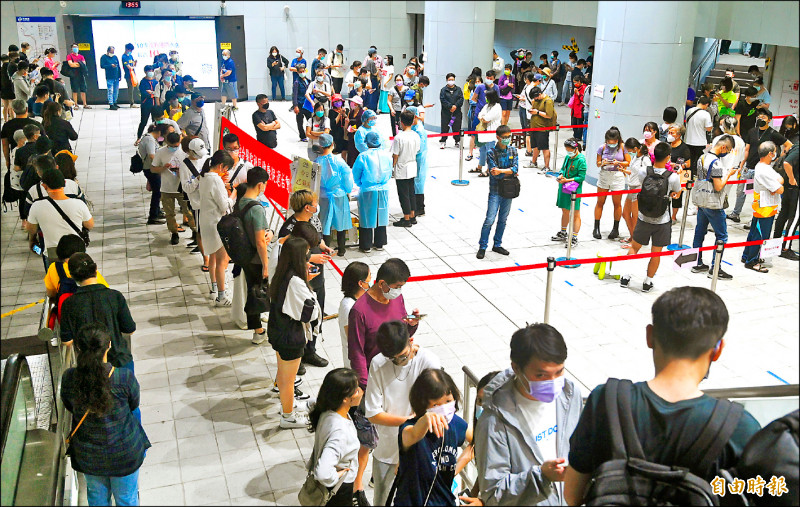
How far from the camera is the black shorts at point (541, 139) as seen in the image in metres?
14.6

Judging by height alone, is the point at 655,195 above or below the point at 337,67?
below

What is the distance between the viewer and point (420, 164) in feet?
37.6

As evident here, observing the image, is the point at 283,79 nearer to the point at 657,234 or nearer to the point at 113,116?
the point at 113,116

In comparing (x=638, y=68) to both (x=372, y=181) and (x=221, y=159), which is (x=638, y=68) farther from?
(x=221, y=159)

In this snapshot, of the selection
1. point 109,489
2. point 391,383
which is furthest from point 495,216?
point 109,489

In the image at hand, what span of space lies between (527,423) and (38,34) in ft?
74.4

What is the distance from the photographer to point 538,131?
47.9ft

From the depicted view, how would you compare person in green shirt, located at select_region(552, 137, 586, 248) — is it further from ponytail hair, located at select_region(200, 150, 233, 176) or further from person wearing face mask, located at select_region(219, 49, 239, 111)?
person wearing face mask, located at select_region(219, 49, 239, 111)

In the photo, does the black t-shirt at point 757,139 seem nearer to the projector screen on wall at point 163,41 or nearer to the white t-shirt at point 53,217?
the white t-shirt at point 53,217

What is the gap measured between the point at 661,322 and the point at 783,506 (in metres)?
0.76

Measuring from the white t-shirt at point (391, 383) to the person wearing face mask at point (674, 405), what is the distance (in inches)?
64.1

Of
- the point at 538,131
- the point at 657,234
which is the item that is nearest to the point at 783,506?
the point at 657,234

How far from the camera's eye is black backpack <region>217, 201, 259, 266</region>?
277 inches

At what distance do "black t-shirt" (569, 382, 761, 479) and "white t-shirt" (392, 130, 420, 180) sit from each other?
828 centimetres
